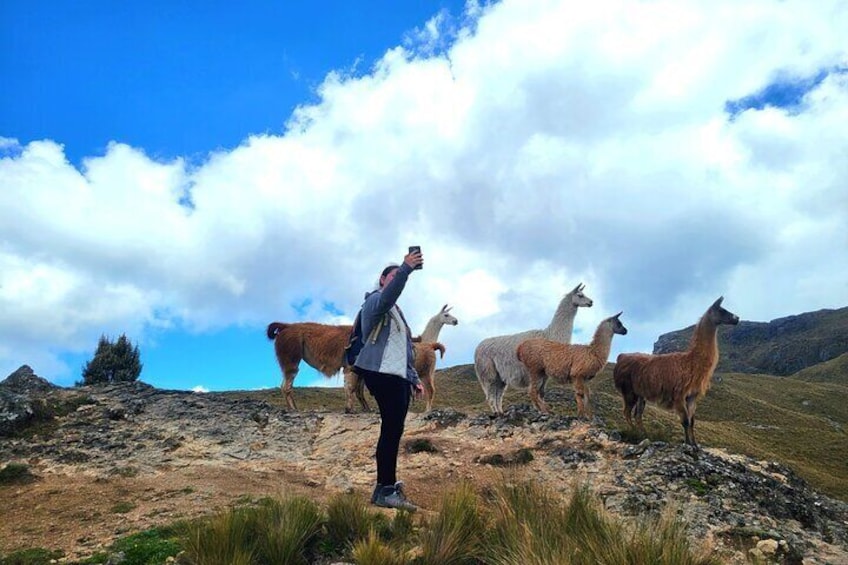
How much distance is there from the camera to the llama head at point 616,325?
13.2 meters

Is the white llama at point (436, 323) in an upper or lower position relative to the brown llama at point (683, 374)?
upper

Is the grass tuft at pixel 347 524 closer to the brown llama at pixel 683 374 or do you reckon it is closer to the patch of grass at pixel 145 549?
the patch of grass at pixel 145 549

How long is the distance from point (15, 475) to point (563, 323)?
11612mm

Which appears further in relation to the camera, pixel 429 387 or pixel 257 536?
pixel 429 387

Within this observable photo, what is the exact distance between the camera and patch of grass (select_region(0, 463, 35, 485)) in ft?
31.5

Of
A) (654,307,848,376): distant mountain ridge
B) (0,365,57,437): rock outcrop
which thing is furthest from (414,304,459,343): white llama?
(654,307,848,376): distant mountain ridge

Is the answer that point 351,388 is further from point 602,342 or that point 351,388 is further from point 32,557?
point 32,557

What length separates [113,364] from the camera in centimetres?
2369

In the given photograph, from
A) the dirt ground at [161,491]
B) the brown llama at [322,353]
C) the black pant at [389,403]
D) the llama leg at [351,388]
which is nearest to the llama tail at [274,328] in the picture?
the brown llama at [322,353]

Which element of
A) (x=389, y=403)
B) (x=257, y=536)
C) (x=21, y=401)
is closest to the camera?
(x=257, y=536)

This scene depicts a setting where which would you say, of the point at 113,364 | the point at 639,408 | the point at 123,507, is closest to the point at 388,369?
the point at 123,507

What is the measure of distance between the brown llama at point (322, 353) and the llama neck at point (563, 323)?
2.93m

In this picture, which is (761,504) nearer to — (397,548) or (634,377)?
(634,377)

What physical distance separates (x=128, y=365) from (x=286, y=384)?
11987 millimetres
